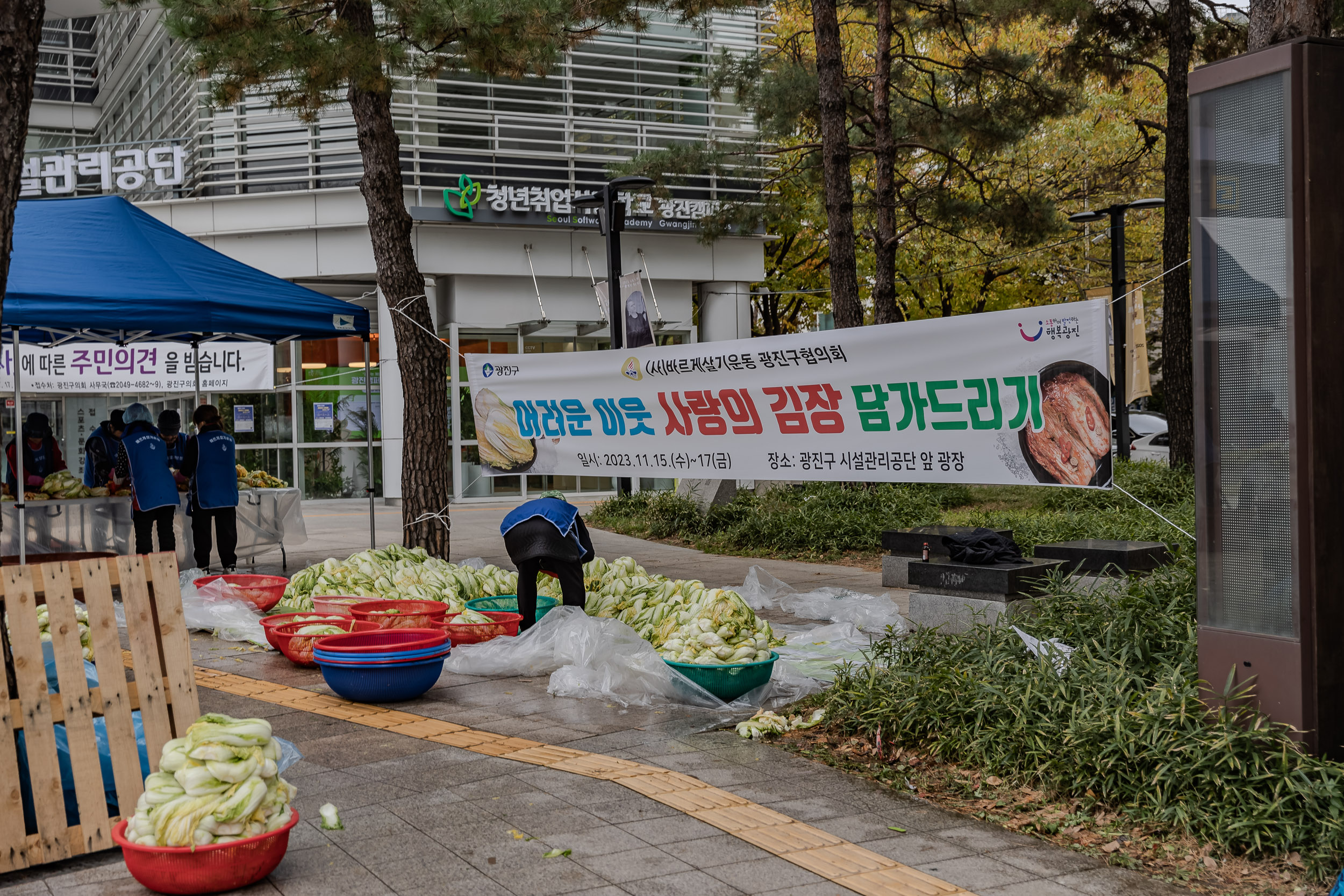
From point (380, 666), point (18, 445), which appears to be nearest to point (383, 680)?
point (380, 666)

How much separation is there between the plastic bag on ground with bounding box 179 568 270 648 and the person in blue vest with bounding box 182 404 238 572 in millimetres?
1867

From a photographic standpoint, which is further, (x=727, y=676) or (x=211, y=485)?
(x=211, y=485)

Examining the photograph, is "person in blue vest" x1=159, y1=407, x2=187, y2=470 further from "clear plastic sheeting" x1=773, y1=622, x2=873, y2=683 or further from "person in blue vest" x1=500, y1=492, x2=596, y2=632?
"clear plastic sheeting" x1=773, y1=622, x2=873, y2=683

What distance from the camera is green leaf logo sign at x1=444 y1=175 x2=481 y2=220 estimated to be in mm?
21062

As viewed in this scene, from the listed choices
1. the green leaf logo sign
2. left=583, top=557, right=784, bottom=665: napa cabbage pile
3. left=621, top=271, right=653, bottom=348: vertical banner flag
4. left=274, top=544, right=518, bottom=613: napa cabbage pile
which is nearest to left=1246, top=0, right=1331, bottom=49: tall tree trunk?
left=583, top=557, right=784, bottom=665: napa cabbage pile

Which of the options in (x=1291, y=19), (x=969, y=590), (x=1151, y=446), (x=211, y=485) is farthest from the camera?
(x=1151, y=446)

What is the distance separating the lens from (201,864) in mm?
3602

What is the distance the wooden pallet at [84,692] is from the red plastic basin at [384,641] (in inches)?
76.8

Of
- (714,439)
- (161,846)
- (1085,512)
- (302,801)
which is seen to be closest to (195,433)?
(714,439)

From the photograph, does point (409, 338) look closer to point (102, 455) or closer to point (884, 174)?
point (102, 455)

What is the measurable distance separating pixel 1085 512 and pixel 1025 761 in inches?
352

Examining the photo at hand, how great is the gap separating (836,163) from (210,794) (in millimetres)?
12454

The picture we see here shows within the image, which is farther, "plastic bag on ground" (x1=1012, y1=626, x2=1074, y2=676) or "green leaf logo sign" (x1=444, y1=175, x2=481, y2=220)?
"green leaf logo sign" (x1=444, y1=175, x2=481, y2=220)

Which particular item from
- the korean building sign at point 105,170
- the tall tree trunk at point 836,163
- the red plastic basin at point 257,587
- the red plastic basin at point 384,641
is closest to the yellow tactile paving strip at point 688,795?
the red plastic basin at point 384,641
